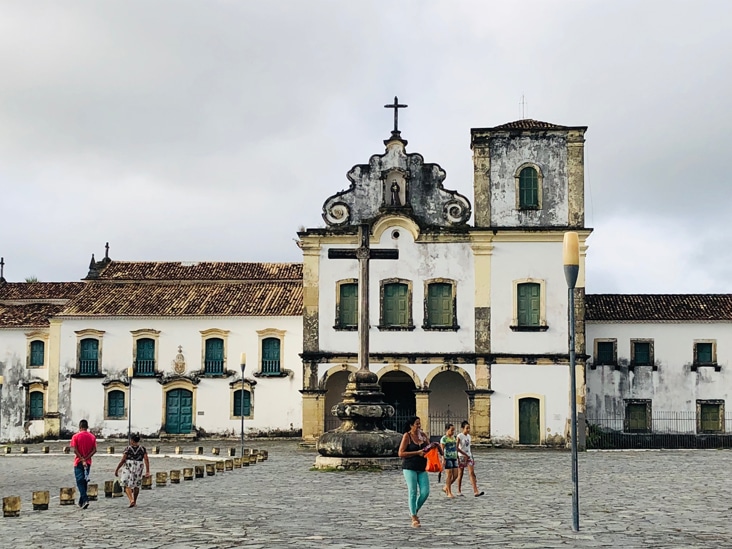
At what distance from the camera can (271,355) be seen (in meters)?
39.8

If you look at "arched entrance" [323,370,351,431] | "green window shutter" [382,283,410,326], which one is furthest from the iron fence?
"arched entrance" [323,370,351,431]

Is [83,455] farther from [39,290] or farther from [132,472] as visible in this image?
[39,290]

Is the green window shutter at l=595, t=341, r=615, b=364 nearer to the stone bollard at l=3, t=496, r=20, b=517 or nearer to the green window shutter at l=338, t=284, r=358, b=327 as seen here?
the green window shutter at l=338, t=284, r=358, b=327

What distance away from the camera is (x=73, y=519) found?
14.2m

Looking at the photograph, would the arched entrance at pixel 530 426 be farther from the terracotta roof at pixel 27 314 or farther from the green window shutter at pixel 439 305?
the terracotta roof at pixel 27 314

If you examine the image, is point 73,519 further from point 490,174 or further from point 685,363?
point 685,363

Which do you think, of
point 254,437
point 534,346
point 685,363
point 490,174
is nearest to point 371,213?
point 490,174

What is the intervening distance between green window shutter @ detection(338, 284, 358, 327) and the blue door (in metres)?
8.14

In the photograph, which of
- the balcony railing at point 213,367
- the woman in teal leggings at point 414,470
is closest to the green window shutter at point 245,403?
the balcony railing at point 213,367

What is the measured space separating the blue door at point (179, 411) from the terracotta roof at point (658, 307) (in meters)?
15.8

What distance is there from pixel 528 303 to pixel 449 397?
466 centimetres

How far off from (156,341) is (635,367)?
18591mm

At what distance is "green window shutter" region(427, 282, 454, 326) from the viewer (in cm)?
3525

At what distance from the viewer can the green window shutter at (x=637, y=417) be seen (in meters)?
38.2
